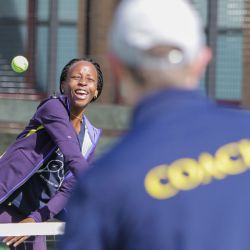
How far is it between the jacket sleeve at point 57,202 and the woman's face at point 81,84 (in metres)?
0.42

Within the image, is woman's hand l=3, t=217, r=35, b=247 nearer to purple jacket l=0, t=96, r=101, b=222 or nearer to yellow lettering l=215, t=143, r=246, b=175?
purple jacket l=0, t=96, r=101, b=222

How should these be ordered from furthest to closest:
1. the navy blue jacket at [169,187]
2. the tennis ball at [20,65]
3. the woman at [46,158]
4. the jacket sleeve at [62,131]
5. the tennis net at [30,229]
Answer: the tennis ball at [20,65], the woman at [46,158], the tennis net at [30,229], the jacket sleeve at [62,131], the navy blue jacket at [169,187]

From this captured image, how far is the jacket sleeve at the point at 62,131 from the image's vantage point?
556 cm

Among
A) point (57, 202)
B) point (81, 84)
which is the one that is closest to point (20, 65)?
point (81, 84)

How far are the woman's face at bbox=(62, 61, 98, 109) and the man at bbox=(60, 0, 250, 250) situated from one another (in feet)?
11.7

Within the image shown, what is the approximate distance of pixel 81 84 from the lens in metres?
5.92

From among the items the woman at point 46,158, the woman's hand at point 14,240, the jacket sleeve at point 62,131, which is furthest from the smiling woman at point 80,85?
the woman's hand at point 14,240

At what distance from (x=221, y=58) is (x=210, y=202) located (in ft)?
33.8

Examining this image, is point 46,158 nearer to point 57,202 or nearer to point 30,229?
point 57,202

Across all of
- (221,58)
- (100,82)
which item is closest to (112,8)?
(221,58)

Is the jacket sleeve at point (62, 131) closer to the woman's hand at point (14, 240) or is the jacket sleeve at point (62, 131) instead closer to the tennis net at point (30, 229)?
the tennis net at point (30, 229)

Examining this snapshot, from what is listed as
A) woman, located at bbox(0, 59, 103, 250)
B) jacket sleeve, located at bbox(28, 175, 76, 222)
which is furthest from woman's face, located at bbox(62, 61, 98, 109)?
jacket sleeve, located at bbox(28, 175, 76, 222)

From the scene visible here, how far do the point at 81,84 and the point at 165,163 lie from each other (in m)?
3.70

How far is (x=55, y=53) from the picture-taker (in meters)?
12.1
